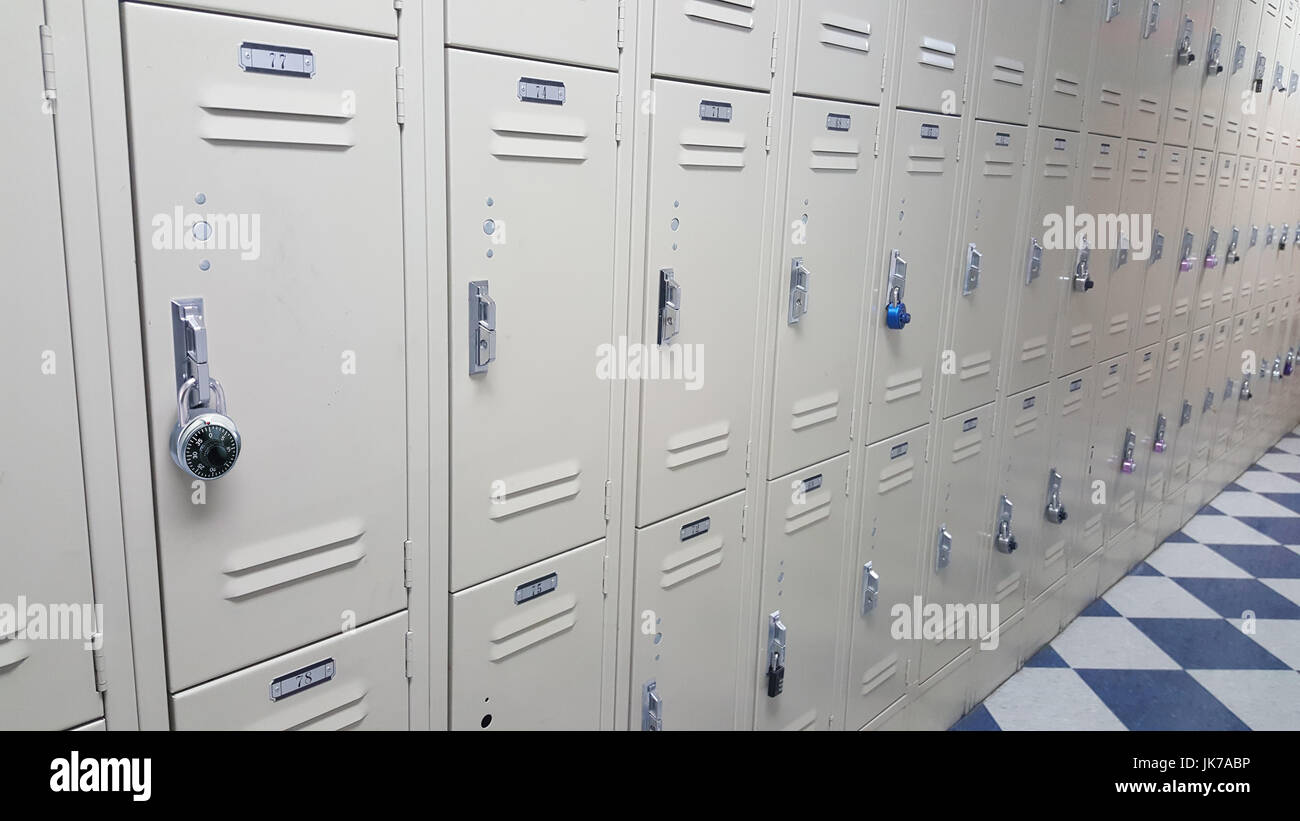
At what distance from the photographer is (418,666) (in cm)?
170

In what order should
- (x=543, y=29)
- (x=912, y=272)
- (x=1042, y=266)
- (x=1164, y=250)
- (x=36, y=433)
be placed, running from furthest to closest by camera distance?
(x=1164, y=250) → (x=1042, y=266) → (x=912, y=272) → (x=543, y=29) → (x=36, y=433)

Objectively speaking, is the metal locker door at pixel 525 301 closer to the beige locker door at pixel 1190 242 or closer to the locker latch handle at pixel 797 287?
the locker latch handle at pixel 797 287

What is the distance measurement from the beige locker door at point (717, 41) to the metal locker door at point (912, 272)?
64 cm

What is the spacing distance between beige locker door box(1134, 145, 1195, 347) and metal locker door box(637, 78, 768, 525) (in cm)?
289

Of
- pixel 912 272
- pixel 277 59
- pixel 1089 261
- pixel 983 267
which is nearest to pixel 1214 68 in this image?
pixel 1089 261

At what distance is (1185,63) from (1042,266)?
5.21 feet

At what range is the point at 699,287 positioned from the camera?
206 centimetres

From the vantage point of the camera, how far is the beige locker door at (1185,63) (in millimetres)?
3994

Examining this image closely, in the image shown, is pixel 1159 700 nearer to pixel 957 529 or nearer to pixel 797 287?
pixel 957 529

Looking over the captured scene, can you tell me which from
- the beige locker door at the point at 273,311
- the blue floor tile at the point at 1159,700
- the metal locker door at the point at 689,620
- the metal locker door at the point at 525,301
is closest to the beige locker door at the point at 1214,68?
the blue floor tile at the point at 1159,700

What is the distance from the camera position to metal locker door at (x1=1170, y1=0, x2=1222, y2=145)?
13.2 feet

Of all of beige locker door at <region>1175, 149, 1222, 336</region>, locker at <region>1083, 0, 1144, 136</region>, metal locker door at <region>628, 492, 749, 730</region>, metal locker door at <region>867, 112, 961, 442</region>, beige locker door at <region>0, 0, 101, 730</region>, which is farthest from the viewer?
beige locker door at <region>1175, 149, 1222, 336</region>

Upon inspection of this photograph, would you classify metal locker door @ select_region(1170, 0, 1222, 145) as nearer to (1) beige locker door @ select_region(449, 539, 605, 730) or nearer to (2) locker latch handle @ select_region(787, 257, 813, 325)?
(2) locker latch handle @ select_region(787, 257, 813, 325)

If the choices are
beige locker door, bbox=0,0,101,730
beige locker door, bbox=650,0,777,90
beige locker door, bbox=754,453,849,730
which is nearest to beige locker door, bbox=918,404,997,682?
beige locker door, bbox=754,453,849,730
